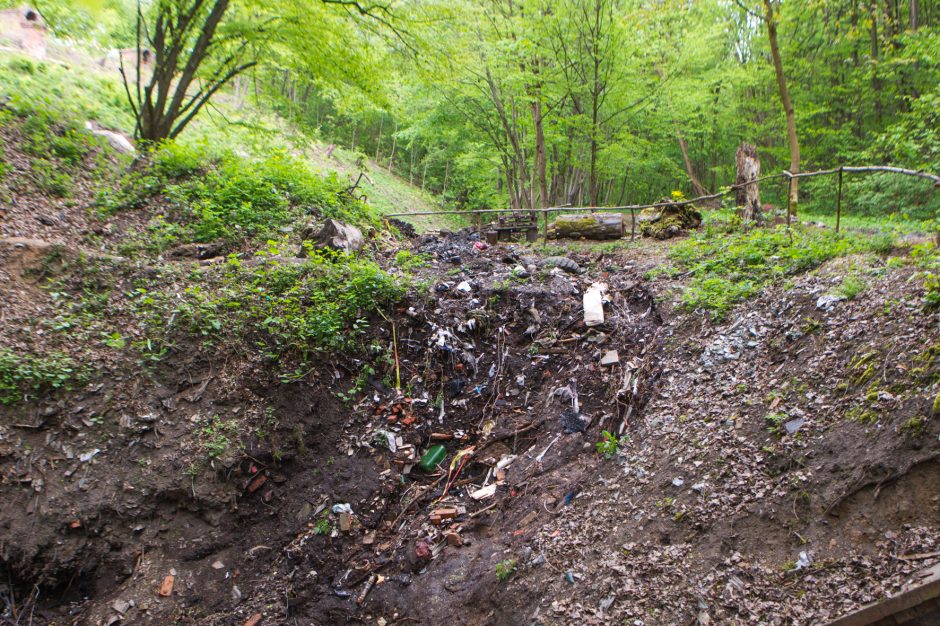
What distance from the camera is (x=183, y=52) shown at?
29.9ft

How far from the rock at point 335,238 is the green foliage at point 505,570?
4.98m

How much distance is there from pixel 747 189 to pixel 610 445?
20.5 feet

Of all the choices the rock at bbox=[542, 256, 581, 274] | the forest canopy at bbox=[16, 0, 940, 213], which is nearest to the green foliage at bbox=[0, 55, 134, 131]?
the forest canopy at bbox=[16, 0, 940, 213]

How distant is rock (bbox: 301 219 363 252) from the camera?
713cm

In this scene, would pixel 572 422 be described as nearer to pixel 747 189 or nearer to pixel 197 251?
pixel 197 251

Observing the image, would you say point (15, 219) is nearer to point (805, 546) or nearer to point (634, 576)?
point (634, 576)

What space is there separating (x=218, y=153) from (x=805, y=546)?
35.5ft

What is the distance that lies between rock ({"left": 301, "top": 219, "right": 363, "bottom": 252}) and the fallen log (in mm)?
4300

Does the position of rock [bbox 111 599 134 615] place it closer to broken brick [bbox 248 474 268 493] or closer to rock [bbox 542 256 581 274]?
broken brick [bbox 248 474 268 493]

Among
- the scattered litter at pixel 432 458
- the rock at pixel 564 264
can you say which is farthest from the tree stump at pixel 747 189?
the scattered litter at pixel 432 458

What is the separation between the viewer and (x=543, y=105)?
1401cm

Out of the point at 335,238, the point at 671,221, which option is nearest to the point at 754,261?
the point at 671,221

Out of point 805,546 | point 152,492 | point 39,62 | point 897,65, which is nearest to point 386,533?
point 152,492

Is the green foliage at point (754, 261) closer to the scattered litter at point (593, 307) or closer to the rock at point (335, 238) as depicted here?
the scattered litter at point (593, 307)
